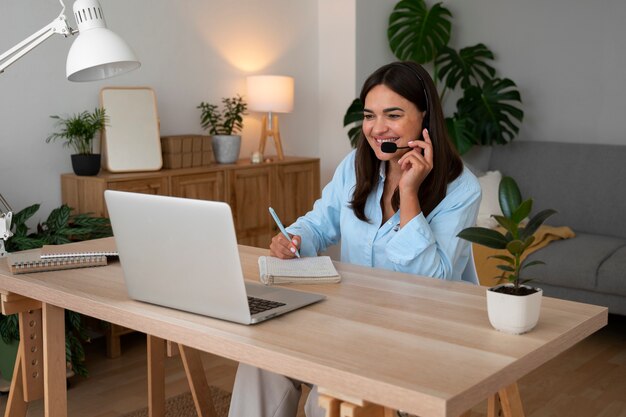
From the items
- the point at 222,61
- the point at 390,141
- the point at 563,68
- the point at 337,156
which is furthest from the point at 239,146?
the point at 390,141

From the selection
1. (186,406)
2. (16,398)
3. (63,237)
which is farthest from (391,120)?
(63,237)

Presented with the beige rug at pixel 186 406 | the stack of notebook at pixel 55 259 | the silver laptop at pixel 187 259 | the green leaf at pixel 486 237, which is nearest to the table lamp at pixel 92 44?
the silver laptop at pixel 187 259

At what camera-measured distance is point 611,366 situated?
145 inches

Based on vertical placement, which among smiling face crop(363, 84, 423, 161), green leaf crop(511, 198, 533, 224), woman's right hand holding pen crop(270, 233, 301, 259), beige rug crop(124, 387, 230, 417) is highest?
smiling face crop(363, 84, 423, 161)

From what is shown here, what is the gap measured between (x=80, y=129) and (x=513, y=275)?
2692mm

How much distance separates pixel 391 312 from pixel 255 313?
288 millimetres

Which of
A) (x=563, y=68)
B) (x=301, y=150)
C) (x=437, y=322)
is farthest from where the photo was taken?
(x=301, y=150)

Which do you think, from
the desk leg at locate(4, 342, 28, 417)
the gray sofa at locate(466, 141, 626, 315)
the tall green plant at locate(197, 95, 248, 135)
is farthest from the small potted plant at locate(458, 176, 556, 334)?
the tall green plant at locate(197, 95, 248, 135)

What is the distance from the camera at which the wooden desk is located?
1372 millimetres

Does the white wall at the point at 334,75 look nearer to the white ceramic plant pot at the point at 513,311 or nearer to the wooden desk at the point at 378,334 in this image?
the wooden desk at the point at 378,334

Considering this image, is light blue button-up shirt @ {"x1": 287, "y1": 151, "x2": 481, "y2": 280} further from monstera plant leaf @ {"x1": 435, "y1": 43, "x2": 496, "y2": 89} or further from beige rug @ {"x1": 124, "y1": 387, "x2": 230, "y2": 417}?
monstera plant leaf @ {"x1": 435, "y1": 43, "x2": 496, "y2": 89}

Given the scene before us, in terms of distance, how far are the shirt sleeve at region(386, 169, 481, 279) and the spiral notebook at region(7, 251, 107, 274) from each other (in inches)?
30.9

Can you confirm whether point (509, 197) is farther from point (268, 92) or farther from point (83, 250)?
point (268, 92)

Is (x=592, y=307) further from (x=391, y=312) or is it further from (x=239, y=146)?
(x=239, y=146)
